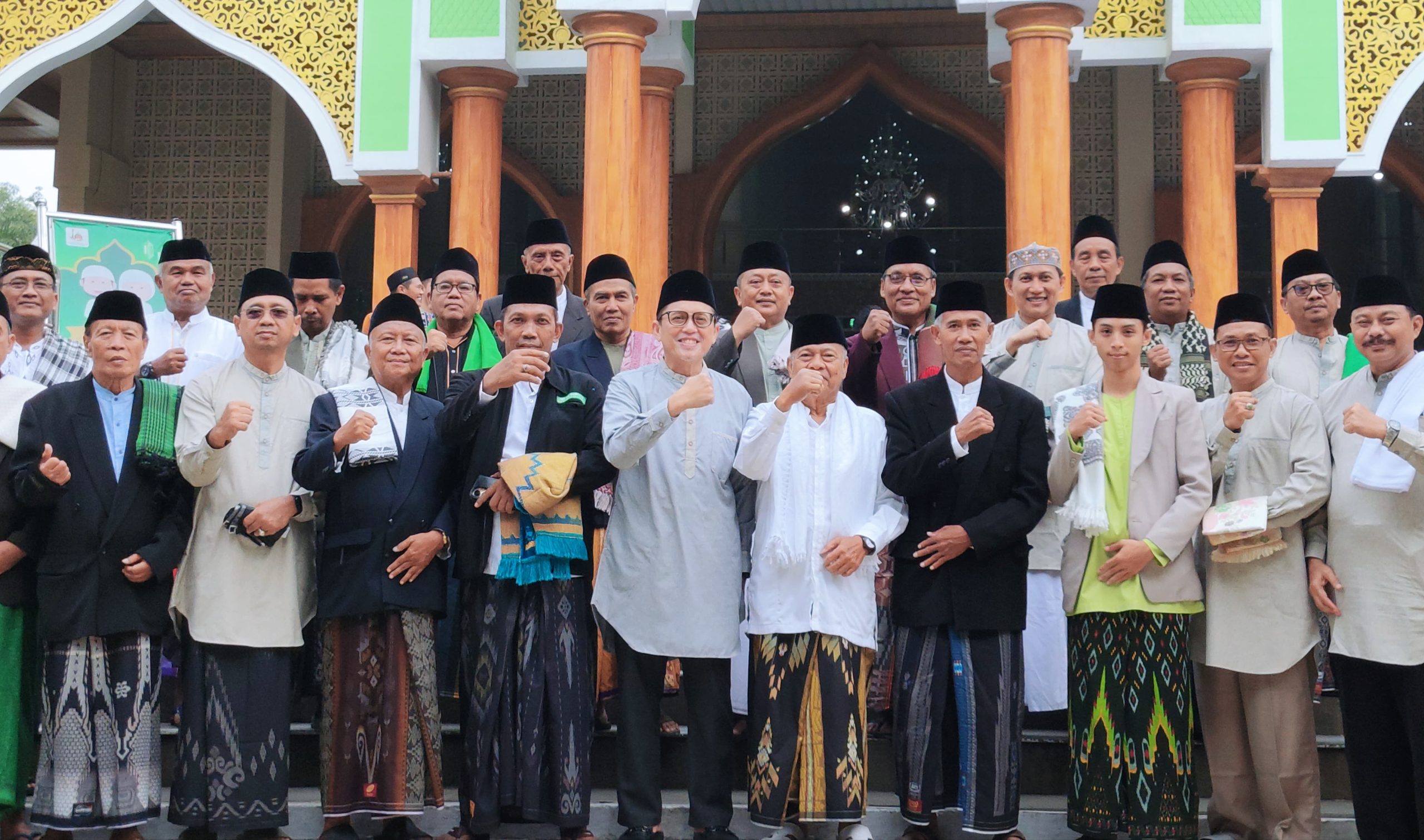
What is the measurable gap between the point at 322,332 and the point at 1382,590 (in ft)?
12.3

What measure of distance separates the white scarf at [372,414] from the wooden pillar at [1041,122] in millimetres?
3508

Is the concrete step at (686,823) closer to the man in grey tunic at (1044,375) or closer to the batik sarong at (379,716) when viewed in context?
the batik sarong at (379,716)

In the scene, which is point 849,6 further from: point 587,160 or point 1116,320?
point 1116,320

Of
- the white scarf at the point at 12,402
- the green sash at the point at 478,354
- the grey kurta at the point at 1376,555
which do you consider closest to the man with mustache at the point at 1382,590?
the grey kurta at the point at 1376,555

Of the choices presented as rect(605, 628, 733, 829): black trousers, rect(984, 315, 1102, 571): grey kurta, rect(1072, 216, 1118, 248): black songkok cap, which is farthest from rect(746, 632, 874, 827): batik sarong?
rect(1072, 216, 1118, 248): black songkok cap

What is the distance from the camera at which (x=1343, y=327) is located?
430 inches

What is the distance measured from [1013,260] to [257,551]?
265cm

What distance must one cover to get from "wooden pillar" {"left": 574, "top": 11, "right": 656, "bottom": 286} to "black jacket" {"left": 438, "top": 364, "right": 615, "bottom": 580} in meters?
2.74

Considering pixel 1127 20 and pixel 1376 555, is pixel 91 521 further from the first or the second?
pixel 1127 20

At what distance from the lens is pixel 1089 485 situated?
3.85 m

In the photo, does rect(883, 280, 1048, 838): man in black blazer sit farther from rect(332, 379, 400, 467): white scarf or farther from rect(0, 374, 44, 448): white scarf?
rect(0, 374, 44, 448): white scarf

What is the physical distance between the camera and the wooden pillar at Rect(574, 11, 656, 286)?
6707 millimetres

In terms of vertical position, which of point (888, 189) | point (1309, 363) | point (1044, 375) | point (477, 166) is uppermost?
point (888, 189)

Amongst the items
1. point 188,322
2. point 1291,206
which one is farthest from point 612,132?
point 1291,206
